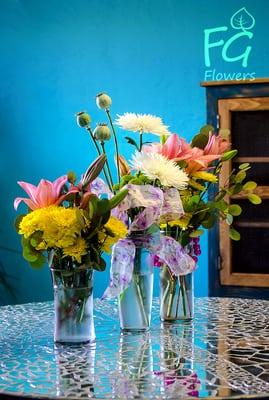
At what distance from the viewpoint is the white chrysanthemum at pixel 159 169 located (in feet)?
5.10

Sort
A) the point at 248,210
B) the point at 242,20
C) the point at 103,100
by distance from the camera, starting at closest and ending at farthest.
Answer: the point at 103,100 < the point at 248,210 < the point at 242,20

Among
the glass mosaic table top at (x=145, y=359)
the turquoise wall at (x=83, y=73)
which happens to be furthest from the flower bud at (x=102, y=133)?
the turquoise wall at (x=83, y=73)

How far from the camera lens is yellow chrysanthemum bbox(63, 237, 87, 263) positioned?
1.44 m

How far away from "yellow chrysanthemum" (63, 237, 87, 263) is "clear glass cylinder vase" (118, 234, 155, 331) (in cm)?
21

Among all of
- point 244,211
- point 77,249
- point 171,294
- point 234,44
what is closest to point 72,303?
point 77,249

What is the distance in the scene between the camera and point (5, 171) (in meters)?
3.82

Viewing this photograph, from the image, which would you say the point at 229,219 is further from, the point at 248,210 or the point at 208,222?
the point at 248,210

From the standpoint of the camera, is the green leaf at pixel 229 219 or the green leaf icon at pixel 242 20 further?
the green leaf icon at pixel 242 20

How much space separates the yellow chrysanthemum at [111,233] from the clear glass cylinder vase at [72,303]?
0.07 m

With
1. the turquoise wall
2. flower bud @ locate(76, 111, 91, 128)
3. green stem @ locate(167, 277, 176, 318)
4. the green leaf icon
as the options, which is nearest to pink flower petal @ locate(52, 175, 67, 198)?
flower bud @ locate(76, 111, 91, 128)

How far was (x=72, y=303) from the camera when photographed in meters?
1.49

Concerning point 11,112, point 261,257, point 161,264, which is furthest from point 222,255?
point 11,112

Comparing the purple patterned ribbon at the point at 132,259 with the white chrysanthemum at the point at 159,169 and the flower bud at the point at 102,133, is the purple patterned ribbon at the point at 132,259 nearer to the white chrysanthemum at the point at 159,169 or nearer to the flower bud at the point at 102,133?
the white chrysanthemum at the point at 159,169

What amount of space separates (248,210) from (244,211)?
0.06ft
